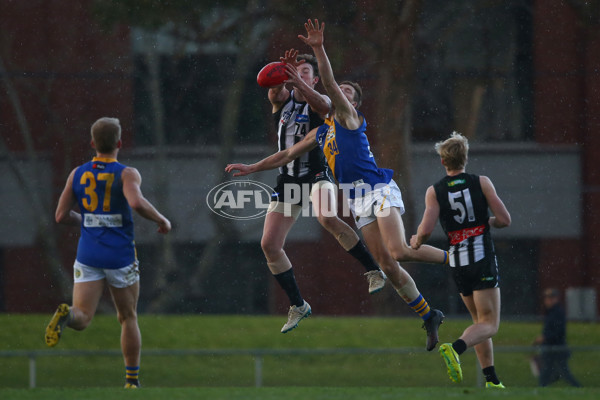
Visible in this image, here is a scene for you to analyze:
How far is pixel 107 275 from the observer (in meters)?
5.95

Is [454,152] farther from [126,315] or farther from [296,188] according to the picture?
[126,315]

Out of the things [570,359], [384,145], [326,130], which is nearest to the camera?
[326,130]

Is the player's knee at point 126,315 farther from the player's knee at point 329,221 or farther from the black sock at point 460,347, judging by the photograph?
the black sock at point 460,347

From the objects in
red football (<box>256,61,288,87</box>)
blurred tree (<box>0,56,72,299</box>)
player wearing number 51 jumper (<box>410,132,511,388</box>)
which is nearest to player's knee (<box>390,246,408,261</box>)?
player wearing number 51 jumper (<box>410,132,511,388</box>)

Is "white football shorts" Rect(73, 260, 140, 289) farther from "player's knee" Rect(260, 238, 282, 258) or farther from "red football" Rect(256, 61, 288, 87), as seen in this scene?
"red football" Rect(256, 61, 288, 87)

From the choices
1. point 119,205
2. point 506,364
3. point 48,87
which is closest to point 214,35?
point 48,87

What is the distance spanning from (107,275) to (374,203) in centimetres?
198

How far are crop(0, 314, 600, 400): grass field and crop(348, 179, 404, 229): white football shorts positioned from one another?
9.15ft

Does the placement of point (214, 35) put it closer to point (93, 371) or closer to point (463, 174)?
point (93, 371)

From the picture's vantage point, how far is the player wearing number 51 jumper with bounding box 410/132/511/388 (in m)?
6.00

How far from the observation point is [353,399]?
5395 mm

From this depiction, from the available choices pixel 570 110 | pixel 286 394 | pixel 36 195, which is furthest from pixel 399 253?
pixel 36 195

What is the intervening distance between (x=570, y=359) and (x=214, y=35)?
6.35 metres

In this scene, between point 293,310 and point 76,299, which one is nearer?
point 76,299
